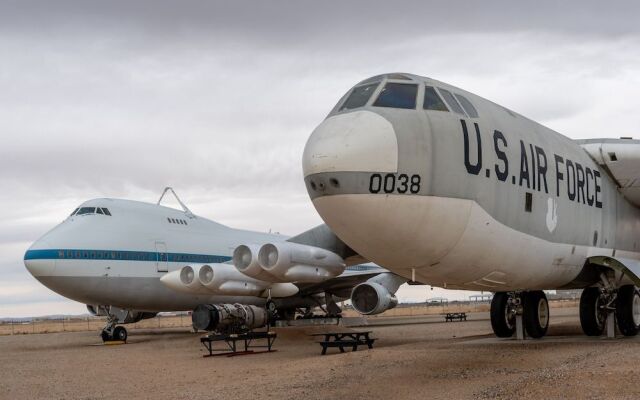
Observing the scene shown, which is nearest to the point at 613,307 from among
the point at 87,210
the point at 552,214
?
the point at 552,214

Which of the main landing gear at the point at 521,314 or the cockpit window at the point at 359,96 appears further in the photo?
the main landing gear at the point at 521,314

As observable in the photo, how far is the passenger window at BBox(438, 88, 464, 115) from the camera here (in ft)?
33.9

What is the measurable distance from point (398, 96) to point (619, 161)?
693 cm

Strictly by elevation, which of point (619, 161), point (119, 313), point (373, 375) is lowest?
point (373, 375)

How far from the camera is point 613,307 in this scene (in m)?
14.5

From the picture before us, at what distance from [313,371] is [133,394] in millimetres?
2964

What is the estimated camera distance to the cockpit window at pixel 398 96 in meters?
9.74

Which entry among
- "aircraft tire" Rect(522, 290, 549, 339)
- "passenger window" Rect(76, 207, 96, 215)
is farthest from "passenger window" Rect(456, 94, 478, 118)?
"passenger window" Rect(76, 207, 96, 215)

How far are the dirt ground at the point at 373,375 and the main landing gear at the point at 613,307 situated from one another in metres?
0.48

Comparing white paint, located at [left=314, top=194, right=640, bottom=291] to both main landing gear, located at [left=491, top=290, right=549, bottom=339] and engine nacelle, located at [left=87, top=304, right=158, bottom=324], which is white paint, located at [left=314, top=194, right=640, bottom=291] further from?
engine nacelle, located at [left=87, top=304, right=158, bottom=324]

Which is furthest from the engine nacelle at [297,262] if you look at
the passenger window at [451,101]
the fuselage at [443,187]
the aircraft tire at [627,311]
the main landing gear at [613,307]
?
the passenger window at [451,101]

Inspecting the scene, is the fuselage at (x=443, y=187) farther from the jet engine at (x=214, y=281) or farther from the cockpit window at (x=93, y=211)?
the cockpit window at (x=93, y=211)

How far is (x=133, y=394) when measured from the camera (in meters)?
11.5

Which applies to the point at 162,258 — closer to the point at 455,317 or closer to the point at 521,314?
the point at 521,314
